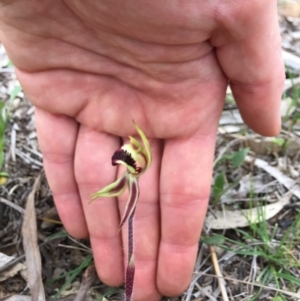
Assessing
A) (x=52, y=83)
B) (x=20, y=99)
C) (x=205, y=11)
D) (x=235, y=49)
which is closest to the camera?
(x=205, y=11)

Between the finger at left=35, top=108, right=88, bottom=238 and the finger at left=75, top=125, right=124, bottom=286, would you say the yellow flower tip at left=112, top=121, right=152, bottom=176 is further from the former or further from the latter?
the finger at left=35, top=108, right=88, bottom=238

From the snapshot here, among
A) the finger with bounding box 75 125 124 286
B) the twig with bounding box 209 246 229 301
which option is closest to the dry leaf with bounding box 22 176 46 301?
the finger with bounding box 75 125 124 286

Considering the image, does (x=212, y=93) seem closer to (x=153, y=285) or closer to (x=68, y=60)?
(x=68, y=60)

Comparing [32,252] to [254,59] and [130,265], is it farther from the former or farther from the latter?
[254,59]

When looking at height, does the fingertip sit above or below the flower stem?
above

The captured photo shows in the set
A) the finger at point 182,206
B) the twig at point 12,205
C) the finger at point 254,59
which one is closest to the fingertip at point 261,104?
the finger at point 254,59

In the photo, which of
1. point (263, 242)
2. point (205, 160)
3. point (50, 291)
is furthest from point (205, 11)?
point (50, 291)
